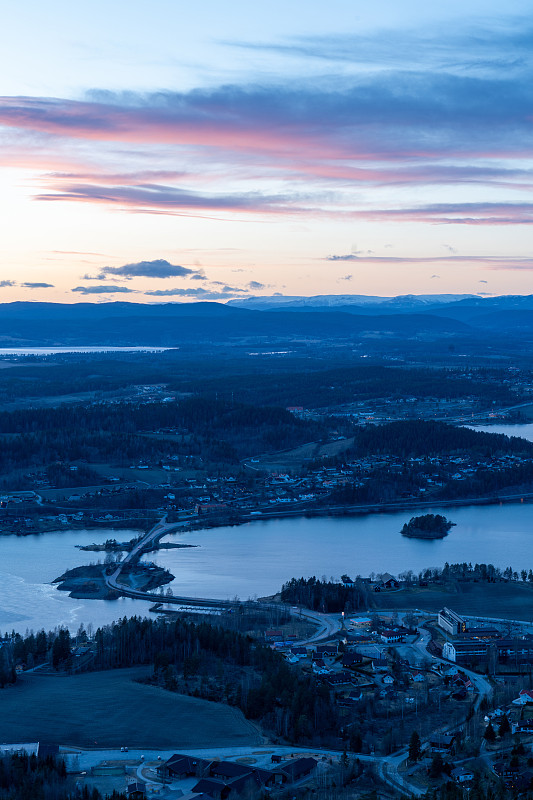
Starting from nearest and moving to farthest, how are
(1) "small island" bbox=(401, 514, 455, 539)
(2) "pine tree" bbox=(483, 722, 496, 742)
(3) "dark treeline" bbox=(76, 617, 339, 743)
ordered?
(2) "pine tree" bbox=(483, 722, 496, 742) < (3) "dark treeline" bbox=(76, 617, 339, 743) < (1) "small island" bbox=(401, 514, 455, 539)

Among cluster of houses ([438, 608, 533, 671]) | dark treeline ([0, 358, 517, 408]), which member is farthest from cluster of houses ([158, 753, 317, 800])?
dark treeline ([0, 358, 517, 408])

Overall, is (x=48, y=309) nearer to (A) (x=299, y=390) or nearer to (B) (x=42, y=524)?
(A) (x=299, y=390)

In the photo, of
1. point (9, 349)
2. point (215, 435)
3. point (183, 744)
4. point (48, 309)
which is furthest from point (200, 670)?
point (48, 309)

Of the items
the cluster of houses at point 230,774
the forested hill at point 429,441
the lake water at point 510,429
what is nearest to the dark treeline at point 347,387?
the lake water at point 510,429

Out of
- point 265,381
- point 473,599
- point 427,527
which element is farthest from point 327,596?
point 265,381

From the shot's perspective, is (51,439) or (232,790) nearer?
(232,790)

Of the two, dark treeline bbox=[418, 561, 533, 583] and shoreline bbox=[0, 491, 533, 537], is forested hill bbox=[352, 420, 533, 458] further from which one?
dark treeline bbox=[418, 561, 533, 583]
